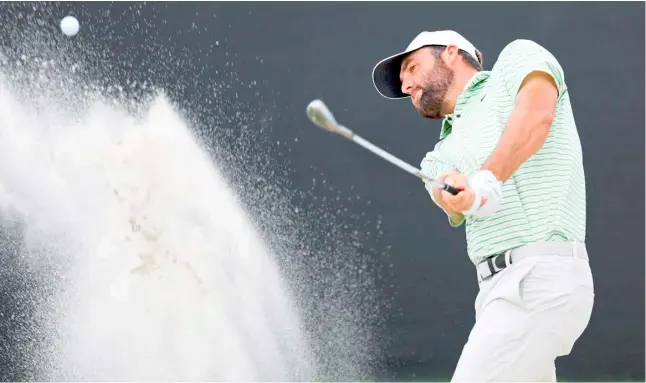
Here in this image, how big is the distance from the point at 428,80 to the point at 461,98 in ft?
0.43

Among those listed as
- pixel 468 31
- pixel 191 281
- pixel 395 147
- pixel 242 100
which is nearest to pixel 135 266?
pixel 191 281

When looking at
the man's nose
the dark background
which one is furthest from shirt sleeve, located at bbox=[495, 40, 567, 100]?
the dark background

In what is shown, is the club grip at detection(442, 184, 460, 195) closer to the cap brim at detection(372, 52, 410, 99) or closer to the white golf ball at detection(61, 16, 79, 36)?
the cap brim at detection(372, 52, 410, 99)

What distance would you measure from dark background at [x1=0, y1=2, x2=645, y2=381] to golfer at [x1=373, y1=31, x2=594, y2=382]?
241 centimetres

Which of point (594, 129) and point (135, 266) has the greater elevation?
point (594, 129)

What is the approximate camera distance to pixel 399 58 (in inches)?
82.3

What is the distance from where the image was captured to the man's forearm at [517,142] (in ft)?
4.91

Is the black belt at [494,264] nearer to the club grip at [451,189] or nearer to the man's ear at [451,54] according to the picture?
the club grip at [451,189]

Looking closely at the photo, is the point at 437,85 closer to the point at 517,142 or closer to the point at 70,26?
the point at 517,142

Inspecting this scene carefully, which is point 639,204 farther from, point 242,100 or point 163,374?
point 163,374

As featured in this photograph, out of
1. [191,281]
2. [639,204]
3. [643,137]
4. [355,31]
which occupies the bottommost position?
[191,281]

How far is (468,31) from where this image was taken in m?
4.27

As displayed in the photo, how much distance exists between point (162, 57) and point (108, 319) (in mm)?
1265

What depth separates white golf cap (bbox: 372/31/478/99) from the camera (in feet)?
6.54
